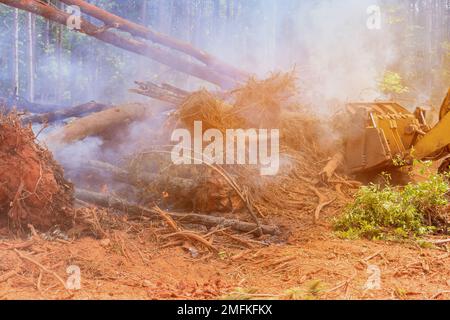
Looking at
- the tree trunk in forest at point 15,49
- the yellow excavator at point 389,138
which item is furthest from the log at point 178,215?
the tree trunk in forest at point 15,49

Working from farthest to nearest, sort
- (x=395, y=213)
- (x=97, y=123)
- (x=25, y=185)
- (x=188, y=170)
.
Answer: (x=97, y=123), (x=188, y=170), (x=395, y=213), (x=25, y=185)

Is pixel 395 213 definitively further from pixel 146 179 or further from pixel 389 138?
pixel 146 179

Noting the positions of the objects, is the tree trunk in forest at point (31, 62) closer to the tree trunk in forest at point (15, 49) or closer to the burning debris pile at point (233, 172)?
the tree trunk in forest at point (15, 49)

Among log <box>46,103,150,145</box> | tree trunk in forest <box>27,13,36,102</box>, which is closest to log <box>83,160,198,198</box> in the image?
log <box>46,103,150,145</box>

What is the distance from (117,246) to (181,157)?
2324 mm

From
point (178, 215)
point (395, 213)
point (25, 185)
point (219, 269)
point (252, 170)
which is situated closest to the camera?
point (219, 269)

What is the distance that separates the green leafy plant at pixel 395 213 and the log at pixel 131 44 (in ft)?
19.9

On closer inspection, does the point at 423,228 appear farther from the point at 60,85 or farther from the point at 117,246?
the point at 60,85

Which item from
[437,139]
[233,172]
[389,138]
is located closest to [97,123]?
[233,172]

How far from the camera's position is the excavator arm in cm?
705

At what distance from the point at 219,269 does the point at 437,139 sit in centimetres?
472

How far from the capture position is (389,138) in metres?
7.95

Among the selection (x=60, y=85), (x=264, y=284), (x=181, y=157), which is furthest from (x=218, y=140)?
(x=60, y=85)

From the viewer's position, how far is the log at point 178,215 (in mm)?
5418
